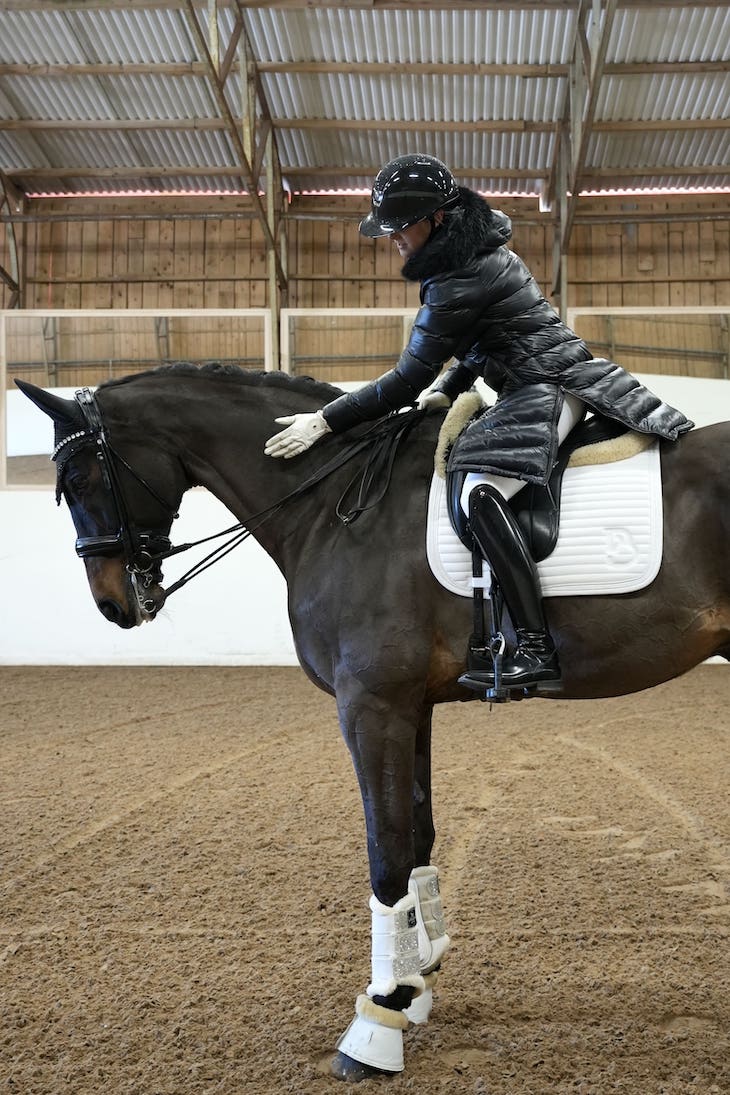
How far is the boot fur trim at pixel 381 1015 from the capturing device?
2.11 metres

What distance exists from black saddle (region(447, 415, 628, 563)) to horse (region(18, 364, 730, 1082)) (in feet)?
0.37

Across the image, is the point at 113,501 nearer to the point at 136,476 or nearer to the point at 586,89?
the point at 136,476

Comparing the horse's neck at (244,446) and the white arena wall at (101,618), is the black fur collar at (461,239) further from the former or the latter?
the white arena wall at (101,618)

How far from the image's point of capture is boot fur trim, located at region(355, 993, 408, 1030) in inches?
83.0

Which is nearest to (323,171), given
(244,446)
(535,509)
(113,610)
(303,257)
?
(303,257)

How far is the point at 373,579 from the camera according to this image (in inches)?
87.1

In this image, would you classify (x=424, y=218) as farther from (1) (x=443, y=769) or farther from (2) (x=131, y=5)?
(2) (x=131, y=5)

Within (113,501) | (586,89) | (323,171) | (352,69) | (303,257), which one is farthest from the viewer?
(303,257)

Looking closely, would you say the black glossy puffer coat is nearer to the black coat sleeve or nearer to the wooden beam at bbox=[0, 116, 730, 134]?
the black coat sleeve

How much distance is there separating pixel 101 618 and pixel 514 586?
24.1ft

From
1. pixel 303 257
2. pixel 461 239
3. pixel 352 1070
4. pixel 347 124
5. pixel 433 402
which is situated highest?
pixel 347 124

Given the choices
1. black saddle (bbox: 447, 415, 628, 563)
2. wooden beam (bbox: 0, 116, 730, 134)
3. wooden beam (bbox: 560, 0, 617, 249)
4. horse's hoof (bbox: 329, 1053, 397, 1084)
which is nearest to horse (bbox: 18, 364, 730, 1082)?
horse's hoof (bbox: 329, 1053, 397, 1084)

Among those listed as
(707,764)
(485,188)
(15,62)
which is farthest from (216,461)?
(485,188)

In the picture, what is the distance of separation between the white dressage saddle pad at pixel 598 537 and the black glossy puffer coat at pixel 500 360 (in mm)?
119
